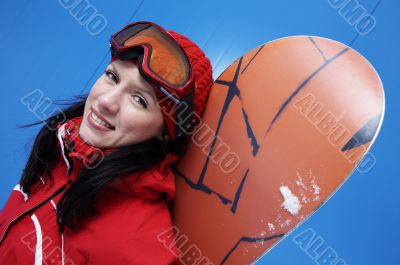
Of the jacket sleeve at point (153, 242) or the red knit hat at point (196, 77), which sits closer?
the jacket sleeve at point (153, 242)

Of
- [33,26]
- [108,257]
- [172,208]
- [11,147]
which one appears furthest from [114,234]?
[33,26]

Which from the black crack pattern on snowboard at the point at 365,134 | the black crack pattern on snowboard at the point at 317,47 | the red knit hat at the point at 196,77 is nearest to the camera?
the black crack pattern on snowboard at the point at 365,134

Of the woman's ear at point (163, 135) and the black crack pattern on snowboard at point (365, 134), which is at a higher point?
the black crack pattern on snowboard at point (365, 134)

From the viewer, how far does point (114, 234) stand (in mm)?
659

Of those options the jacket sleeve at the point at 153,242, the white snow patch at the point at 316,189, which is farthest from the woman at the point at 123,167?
the white snow patch at the point at 316,189

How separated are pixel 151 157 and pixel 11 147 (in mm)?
1246

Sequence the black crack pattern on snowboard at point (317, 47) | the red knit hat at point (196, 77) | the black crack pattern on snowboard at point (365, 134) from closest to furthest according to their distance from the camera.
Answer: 1. the black crack pattern on snowboard at point (365, 134)
2. the black crack pattern on snowboard at point (317, 47)
3. the red knit hat at point (196, 77)

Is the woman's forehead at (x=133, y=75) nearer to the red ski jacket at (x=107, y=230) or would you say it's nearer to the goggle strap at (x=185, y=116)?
the goggle strap at (x=185, y=116)

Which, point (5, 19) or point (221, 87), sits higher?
point (221, 87)

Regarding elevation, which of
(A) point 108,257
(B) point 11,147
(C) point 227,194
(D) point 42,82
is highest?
(C) point 227,194

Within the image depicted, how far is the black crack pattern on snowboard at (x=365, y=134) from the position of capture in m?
0.54

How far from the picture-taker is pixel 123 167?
0.71 meters

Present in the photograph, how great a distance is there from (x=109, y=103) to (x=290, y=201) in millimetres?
417

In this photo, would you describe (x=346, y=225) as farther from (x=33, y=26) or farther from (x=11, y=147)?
(x=33, y=26)
